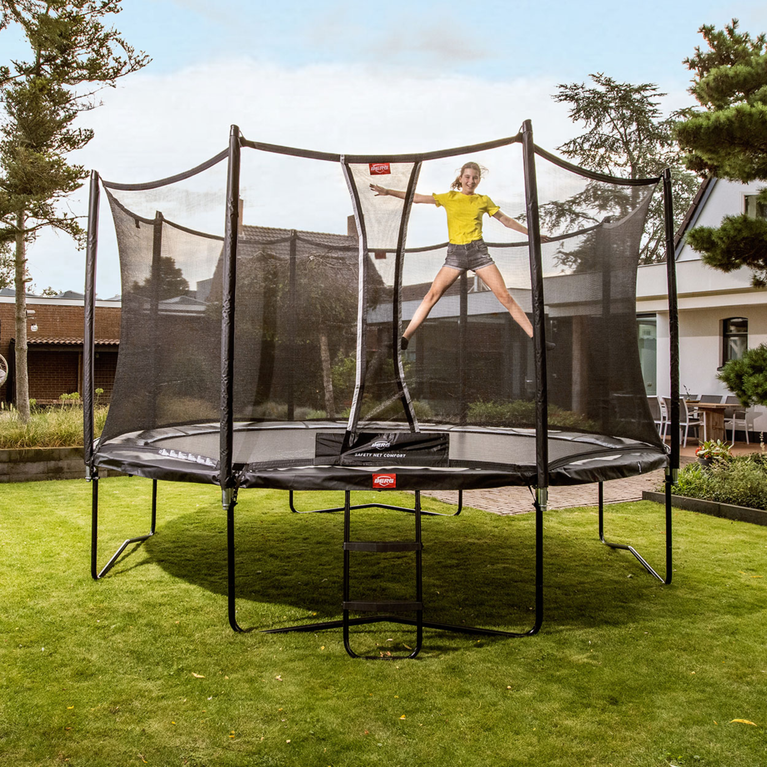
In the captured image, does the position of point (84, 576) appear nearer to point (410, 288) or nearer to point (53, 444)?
point (410, 288)

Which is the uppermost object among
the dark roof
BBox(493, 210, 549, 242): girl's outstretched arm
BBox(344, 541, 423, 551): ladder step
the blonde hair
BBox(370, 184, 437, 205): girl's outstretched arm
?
the dark roof

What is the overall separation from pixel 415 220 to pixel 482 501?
332 centimetres

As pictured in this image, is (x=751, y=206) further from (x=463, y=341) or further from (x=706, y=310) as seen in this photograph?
(x=463, y=341)

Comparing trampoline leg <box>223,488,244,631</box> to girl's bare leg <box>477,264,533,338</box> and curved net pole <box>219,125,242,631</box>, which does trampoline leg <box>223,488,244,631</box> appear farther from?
girl's bare leg <box>477,264,533,338</box>

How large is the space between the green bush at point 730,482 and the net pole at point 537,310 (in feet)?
11.5

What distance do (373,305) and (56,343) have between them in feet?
62.1

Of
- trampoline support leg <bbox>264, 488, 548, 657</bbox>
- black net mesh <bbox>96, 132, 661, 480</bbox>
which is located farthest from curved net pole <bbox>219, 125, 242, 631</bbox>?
trampoline support leg <bbox>264, 488, 548, 657</bbox>

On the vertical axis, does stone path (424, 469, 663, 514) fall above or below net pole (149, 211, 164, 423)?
below

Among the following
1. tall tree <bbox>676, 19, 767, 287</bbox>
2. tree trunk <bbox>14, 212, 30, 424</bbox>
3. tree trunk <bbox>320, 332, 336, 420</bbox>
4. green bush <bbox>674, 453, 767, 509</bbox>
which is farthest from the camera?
tree trunk <bbox>14, 212, 30, 424</bbox>

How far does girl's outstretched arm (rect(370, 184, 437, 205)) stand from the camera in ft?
11.5

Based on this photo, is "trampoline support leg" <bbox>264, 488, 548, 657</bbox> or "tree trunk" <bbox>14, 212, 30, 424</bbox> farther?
"tree trunk" <bbox>14, 212, 30, 424</bbox>

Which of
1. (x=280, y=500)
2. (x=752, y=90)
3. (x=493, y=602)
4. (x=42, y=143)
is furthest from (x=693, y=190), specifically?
(x=493, y=602)

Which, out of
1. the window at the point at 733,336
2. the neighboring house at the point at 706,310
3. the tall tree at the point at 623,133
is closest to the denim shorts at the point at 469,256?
the neighboring house at the point at 706,310

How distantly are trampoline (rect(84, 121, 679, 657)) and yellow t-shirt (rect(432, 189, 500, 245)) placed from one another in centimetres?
7
